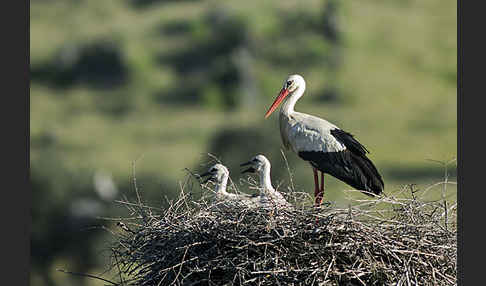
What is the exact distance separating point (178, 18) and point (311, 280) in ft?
135

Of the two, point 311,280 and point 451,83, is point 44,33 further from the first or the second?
point 311,280

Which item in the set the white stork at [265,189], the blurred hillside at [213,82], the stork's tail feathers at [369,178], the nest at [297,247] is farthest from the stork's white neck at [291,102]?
the blurred hillside at [213,82]

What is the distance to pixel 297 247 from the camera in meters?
7.79

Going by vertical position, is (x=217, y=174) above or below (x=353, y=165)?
below

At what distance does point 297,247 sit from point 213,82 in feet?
121

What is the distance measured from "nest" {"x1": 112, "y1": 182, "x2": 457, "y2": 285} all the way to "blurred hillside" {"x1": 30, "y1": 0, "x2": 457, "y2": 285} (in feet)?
68.6

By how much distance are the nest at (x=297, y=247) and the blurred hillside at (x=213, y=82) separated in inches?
Result: 823

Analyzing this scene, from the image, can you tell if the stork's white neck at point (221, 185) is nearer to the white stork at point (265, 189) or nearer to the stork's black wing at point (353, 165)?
the white stork at point (265, 189)

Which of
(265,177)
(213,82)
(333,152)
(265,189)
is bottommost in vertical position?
(213,82)

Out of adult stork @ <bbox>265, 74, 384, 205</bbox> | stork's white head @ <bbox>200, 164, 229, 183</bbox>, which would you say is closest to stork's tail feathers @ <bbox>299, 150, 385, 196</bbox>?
adult stork @ <bbox>265, 74, 384, 205</bbox>

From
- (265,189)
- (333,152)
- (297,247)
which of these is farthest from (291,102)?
(297,247)

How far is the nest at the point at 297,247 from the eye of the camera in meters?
7.68

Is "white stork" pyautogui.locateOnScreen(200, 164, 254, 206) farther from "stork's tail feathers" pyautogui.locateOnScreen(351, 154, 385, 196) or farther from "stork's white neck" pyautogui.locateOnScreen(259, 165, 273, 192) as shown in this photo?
"stork's tail feathers" pyautogui.locateOnScreen(351, 154, 385, 196)

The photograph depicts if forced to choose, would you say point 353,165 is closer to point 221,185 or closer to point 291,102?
point 291,102
